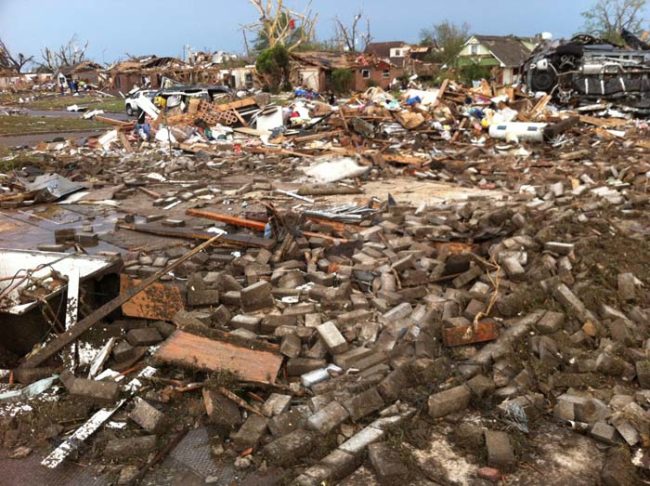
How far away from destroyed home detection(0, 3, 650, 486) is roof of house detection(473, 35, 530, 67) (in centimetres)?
4427

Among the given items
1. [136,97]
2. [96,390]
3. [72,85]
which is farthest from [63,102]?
[96,390]

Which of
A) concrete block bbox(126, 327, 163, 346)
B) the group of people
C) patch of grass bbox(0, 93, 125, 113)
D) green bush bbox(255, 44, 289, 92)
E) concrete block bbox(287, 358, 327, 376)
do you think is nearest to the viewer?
concrete block bbox(287, 358, 327, 376)

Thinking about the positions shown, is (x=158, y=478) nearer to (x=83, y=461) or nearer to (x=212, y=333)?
(x=83, y=461)

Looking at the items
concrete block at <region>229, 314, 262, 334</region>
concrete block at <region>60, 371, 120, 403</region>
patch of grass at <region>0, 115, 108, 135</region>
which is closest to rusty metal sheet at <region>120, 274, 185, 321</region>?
concrete block at <region>229, 314, 262, 334</region>

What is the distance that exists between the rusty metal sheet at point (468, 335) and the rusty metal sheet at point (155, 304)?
216 centimetres

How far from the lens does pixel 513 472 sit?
3.01m

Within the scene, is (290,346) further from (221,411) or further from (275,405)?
(221,411)

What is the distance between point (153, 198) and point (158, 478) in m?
7.28

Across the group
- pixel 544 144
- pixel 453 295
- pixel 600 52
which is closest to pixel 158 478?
pixel 453 295

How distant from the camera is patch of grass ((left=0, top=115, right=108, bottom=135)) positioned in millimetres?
20453

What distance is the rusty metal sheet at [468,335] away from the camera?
4.22 meters

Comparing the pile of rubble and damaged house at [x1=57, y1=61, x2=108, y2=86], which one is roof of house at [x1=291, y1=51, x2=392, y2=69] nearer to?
damaged house at [x1=57, y1=61, x2=108, y2=86]

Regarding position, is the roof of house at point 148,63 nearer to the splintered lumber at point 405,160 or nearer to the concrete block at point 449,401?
the splintered lumber at point 405,160

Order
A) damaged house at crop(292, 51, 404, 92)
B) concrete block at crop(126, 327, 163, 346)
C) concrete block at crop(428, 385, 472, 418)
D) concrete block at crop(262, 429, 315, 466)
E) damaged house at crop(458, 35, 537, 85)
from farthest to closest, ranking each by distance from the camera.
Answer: damaged house at crop(458, 35, 537, 85) → damaged house at crop(292, 51, 404, 92) → concrete block at crop(126, 327, 163, 346) → concrete block at crop(428, 385, 472, 418) → concrete block at crop(262, 429, 315, 466)
